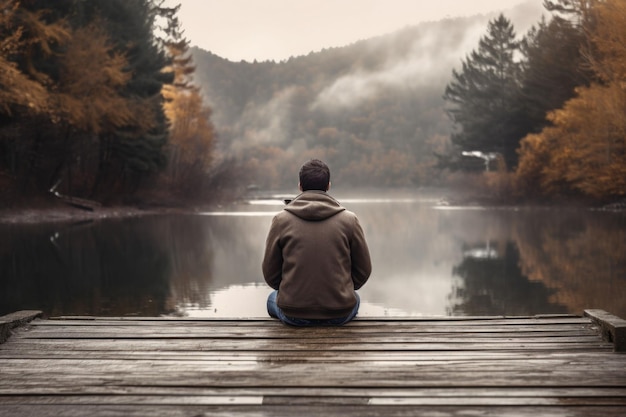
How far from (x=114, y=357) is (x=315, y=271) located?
1.43 meters

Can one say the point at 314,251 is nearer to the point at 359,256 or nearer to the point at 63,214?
the point at 359,256

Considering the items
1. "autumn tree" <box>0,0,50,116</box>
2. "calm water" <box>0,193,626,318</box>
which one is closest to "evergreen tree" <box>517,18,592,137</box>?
"calm water" <box>0,193,626,318</box>

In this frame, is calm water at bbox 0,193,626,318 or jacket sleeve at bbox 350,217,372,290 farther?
calm water at bbox 0,193,626,318

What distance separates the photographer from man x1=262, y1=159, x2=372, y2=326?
5422mm

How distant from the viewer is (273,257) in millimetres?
5594

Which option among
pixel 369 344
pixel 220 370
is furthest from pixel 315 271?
pixel 220 370

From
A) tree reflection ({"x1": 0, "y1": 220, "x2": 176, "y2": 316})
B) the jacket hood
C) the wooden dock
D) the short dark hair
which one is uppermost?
the short dark hair

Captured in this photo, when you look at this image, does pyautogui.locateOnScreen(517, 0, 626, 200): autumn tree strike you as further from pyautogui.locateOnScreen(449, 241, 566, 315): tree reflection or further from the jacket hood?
the jacket hood

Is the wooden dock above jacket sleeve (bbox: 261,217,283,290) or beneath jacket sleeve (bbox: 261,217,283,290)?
beneath

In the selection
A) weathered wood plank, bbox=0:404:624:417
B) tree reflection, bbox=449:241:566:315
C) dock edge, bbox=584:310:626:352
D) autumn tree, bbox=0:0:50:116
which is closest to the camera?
weathered wood plank, bbox=0:404:624:417

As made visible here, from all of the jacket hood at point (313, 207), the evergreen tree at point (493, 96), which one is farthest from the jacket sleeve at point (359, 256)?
the evergreen tree at point (493, 96)

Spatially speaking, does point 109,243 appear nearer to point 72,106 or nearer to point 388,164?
point 72,106

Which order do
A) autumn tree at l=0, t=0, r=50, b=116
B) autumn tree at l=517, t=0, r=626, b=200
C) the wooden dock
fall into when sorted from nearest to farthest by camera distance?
the wooden dock < autumn tree at l=0, t=0, r=50, b=116 < autumn tree at l=517, t=0, r=626, b=200

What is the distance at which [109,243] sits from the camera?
2105cm
